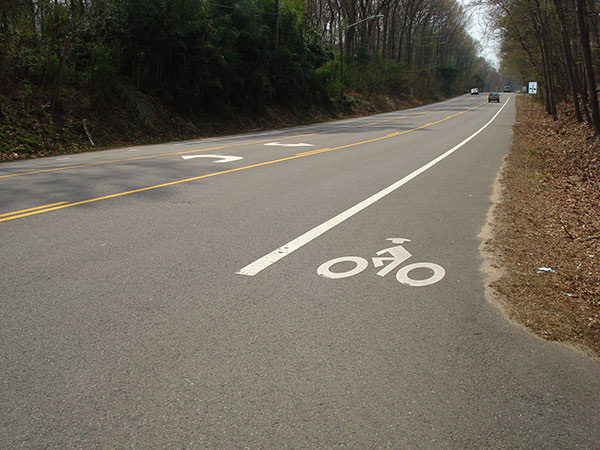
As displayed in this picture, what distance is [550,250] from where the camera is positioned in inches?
252

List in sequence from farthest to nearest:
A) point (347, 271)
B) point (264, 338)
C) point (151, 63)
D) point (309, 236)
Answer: point (151, 63) → point (309, 236) → point (347, 271) → point (264, 338)

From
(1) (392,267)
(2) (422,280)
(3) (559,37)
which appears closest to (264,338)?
(2) (422,280)

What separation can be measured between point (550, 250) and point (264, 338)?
4.07 metres

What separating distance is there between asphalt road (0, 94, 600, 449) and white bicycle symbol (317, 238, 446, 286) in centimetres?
3

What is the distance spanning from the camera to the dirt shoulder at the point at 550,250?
4.43m

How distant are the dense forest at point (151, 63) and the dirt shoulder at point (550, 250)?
14.6 meters

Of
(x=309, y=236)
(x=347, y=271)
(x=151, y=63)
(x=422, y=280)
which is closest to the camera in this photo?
(x=422, y=280)

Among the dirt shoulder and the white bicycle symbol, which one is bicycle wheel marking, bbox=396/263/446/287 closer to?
the white bicycle symbol

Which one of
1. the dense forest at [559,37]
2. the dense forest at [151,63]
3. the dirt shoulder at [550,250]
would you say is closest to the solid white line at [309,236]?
the dirt shoulder at [550,250]

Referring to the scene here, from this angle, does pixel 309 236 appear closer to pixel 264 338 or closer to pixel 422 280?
pixel 422 280

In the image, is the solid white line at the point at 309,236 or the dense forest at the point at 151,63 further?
the dense forest at the point at 151,63

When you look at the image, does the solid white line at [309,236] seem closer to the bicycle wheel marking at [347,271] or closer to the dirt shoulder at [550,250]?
the bicycle wheel marking at [347,271]

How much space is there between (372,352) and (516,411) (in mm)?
997

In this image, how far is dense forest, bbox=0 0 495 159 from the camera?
2016 cm
